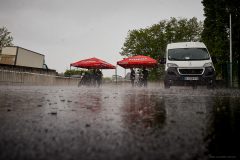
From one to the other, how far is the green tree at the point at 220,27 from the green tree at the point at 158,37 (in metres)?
12.5

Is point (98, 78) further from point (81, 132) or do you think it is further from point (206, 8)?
point (81, 132)

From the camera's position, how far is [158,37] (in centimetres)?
4388

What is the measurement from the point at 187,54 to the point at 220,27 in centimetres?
1829

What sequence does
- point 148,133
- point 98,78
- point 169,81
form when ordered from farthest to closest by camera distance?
point 98,78, point 169,81, point 148,133

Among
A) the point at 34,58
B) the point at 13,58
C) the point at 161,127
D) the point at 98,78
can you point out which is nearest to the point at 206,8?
the point at 98,78

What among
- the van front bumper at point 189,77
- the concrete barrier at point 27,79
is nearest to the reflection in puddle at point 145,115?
the van front bumper at point 189,77

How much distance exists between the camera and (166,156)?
1198mm

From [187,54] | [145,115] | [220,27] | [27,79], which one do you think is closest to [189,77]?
[187,54]

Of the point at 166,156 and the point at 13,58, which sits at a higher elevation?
the point at 13,58

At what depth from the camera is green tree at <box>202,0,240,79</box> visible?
1042 inches

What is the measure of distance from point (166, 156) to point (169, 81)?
10610mm

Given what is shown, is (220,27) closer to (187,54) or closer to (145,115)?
(187,54)

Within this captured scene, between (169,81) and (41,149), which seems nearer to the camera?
(41,149)

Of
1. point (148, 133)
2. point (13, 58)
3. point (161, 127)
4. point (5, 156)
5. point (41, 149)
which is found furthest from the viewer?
point (13, 58)
